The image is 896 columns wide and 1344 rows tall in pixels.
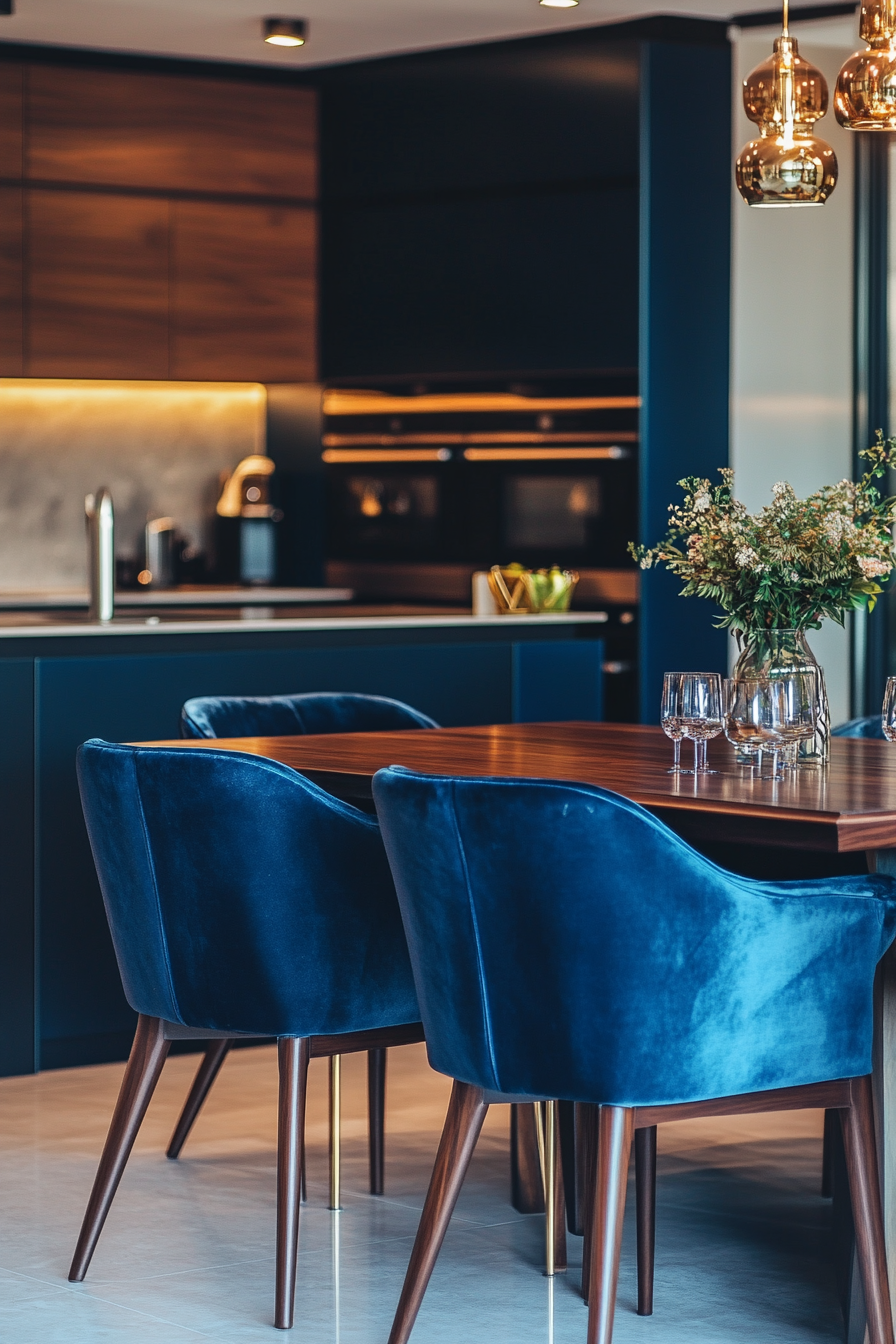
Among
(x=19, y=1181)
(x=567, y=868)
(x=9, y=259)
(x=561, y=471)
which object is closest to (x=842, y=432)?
(x=561, y=471)

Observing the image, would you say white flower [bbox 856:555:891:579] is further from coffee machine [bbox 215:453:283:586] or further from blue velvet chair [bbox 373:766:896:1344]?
coffee machine [bbox 215:453:283:586]

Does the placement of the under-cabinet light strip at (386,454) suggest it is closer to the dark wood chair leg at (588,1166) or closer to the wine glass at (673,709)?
the wine glass at (673,709)

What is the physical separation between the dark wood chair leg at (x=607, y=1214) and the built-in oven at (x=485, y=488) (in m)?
3.56

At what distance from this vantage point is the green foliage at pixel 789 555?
10.00 feet

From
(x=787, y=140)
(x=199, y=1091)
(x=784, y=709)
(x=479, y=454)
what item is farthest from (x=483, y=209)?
(x=784, y=709)

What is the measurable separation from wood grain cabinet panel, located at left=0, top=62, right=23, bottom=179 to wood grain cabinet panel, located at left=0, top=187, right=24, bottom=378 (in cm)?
8

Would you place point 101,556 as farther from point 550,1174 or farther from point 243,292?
point 550,1174

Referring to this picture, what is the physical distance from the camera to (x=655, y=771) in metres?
3.11

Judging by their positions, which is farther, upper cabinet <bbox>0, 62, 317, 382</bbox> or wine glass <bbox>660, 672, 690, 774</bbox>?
upper cabinet <bbox>0, 62, 317, 382</bbox>

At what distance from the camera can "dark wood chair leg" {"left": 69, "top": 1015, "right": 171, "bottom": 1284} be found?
312 cm

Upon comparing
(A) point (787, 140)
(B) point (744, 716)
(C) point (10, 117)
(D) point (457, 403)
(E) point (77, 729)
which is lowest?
(E) point (77, 729)

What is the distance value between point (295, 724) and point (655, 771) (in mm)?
1064

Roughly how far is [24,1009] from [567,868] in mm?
2322

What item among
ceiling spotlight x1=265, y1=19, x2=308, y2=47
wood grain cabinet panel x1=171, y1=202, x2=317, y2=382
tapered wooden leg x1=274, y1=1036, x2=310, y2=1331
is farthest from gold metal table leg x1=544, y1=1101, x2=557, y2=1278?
wood grain cabinet panel x1=171, y1=202, x2=317, y2=382
